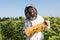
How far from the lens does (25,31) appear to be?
18.2 feet

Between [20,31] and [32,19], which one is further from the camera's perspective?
[20,31]

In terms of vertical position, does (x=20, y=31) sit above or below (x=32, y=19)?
below

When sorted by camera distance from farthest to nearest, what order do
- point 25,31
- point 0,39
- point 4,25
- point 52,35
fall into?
point 4,25
point 0,39
point 52,35
point 25,31

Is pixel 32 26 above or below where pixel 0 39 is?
above

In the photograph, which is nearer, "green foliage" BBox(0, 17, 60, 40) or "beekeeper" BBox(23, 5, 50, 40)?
"beekeeper" BBox(23, 5, 50, 40)

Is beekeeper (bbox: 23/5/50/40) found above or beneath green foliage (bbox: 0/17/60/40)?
above

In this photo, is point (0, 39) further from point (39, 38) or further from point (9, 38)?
point (39, 38)

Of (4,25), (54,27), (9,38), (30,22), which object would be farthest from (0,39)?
(30,22)

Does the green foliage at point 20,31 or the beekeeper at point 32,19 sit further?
the green foliage at point 20,31

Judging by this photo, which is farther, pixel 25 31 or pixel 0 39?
pixel 0 39

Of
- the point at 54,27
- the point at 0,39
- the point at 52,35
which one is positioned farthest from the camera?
the point at 0,39

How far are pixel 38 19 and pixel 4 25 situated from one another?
859 cm

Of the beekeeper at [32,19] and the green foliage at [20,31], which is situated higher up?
the beekeeper at [32,19]

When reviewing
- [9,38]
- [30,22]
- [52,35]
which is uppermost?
[30,22]
